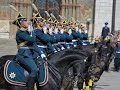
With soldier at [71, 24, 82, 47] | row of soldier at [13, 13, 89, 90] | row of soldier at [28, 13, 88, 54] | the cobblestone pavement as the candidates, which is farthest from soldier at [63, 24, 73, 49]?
the cobblestone pavement

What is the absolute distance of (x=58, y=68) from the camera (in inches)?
332

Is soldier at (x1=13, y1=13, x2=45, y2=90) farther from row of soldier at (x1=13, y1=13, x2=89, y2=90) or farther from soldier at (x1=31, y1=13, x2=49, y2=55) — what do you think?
soldier at (x1=31, y1=13, x2=49, y2=55)

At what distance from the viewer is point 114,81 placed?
1667cm

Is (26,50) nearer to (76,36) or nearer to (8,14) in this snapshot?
(76,36)

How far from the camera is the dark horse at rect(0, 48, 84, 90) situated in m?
8.16

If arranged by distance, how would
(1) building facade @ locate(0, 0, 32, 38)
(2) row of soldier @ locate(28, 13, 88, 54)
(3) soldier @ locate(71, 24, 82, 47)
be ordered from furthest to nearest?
(1) building facade @ locate(0, 0, 32, 38) < (3) soldier @ locate(71, 24, 82, 47) < (2) row of soldier @ locate(28, 13, 88, 54)

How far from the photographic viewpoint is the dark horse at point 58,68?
816cm

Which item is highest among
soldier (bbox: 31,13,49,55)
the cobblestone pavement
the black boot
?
soldier (bbox: 31,13,49,55)

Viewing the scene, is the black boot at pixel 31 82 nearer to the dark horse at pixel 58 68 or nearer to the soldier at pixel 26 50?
the soldier at pixel 26 50

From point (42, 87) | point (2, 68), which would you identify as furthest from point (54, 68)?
point (2, 68)

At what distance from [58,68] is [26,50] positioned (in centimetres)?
70

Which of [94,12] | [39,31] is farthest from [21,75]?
[94,12]

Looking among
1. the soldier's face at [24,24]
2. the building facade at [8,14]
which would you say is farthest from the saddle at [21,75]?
the building facade at [8,14]

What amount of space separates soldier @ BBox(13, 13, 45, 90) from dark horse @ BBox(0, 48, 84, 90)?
28 centimetres
